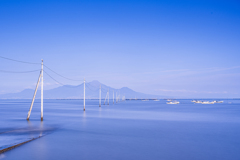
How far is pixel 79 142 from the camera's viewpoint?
14.2m

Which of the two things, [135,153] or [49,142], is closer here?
[135,153]

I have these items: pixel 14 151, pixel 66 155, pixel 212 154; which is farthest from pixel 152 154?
pixel 14 151

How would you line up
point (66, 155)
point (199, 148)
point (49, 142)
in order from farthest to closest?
point (49, 142) → point (199, 148) → point (66, 155)

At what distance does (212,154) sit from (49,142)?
9762 millimetres

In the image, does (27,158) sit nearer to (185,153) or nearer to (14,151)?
(14,151)

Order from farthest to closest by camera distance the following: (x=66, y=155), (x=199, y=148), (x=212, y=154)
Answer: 1. (x=199, y=148)
2. (x=212, y=154)
3. (x=66, y=155)

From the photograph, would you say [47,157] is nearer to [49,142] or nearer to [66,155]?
[66,155]

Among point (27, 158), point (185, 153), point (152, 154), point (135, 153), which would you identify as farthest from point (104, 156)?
point (185, 153)

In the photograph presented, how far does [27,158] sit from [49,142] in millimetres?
3712

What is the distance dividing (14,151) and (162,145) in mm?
8539

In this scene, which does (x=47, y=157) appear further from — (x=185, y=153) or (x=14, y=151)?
(x=185, y=153)

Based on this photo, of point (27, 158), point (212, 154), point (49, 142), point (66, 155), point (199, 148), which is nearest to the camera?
point (27, 158)

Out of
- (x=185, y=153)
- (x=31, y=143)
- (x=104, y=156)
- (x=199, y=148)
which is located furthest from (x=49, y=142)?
(x=199, y=148)

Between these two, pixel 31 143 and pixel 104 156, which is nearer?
pixel 104 156
